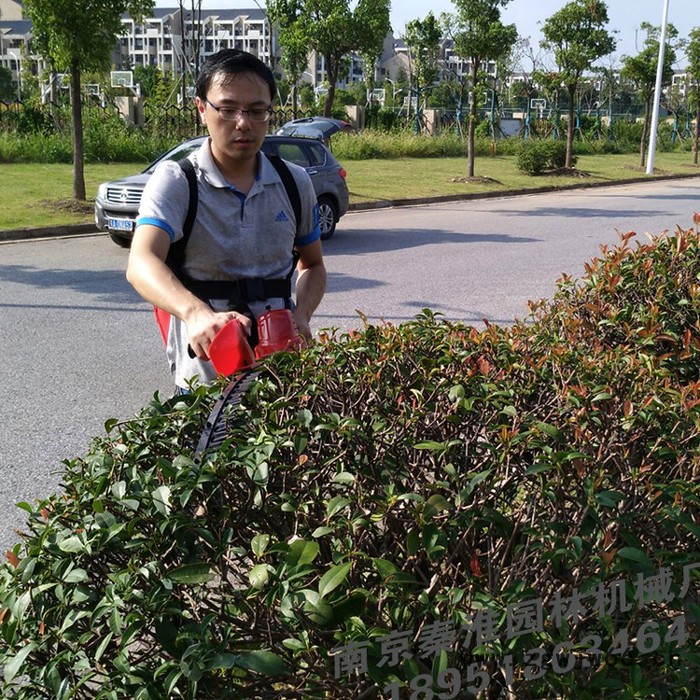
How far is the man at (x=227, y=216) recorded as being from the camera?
2594mm

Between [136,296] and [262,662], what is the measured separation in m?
7.79

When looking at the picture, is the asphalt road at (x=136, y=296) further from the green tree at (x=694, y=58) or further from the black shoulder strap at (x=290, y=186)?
the green tree at (x=694, y=58)

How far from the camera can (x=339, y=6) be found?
18266 mm

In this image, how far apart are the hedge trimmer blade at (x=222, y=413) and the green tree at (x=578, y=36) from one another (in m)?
25.7

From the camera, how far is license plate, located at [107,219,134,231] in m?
11.7

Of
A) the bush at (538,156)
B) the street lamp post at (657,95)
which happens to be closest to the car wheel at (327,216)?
the bush at (538,156)

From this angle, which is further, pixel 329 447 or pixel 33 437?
A: pixel 33 437

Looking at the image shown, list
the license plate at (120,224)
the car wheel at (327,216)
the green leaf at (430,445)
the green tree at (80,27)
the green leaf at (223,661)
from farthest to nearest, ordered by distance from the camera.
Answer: the green tree at (80,27), the car wheel at (327,216), the license plate at (120,224), the green leaf at (430,445), the green leaf at (223,661)

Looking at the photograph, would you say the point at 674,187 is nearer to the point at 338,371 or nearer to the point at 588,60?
the point at 588,60

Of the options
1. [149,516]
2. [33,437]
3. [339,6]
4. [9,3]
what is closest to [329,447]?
[149,516]

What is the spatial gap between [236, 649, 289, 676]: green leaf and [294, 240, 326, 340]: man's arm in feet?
4.38

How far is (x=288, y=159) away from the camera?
45.0ft

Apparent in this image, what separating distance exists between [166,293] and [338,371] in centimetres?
50

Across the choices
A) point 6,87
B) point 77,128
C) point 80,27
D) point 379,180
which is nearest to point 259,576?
point 80,27
